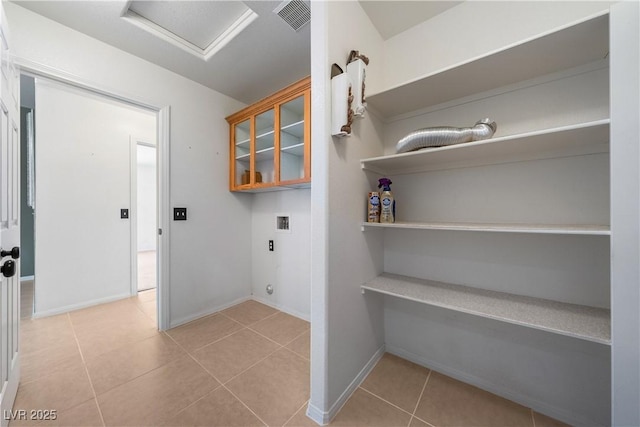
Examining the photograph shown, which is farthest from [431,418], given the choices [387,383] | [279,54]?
[279,54]

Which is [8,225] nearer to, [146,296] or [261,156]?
[261,156]

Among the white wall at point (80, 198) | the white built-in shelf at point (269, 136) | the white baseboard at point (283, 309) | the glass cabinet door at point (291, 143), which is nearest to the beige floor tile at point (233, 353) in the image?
the white baseboard at point (283, 309)

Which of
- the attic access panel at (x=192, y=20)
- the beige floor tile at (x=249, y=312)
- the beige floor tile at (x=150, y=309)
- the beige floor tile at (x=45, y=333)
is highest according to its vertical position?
the attic access panel at (x=192, y=20)

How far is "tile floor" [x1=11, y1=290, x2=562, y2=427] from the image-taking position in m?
1.20

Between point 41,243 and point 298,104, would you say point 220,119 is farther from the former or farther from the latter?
point 41,243

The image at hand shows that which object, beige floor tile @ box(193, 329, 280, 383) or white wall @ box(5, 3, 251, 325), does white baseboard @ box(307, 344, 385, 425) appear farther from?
white wall @ box(5, 3, 251, 325)

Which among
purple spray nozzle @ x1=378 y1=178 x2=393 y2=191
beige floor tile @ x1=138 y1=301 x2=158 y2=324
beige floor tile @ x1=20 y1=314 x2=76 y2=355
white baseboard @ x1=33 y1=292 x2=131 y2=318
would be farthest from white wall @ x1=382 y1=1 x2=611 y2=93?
white baseboard @ x1=33 y1=292 x2=131 y2=318

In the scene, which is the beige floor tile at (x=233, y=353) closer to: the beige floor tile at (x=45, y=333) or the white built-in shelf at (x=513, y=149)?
the beige floor tile at (x=45, y=333)

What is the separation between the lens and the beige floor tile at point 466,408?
1.17m

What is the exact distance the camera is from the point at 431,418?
1.19 metres

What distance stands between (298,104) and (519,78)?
1.47m

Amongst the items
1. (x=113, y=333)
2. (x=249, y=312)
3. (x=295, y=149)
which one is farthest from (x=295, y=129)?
(x=113, y=333)

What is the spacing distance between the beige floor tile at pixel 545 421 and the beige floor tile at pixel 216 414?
1392 mm

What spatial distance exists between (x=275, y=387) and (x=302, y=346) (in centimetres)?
45
